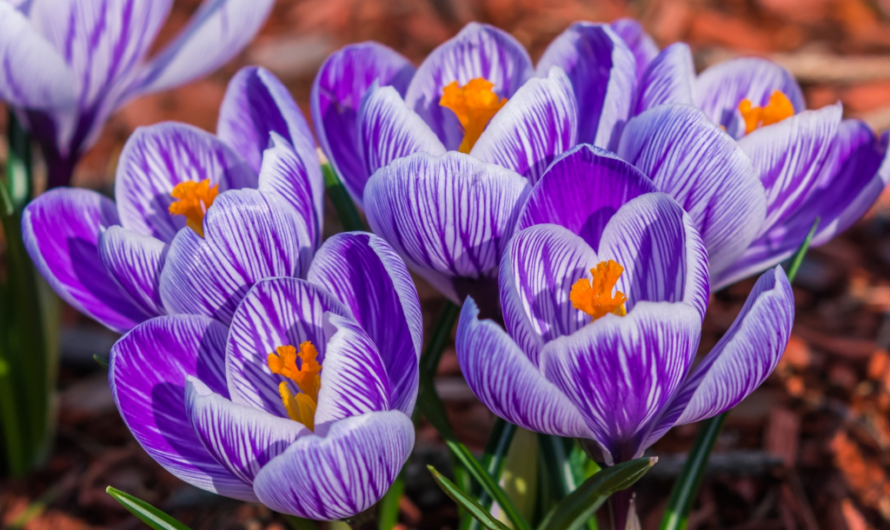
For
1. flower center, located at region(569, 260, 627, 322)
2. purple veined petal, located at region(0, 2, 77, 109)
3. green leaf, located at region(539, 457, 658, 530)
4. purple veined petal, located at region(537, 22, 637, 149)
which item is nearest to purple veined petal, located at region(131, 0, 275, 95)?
purple veined petal, located at region(0, 2, 77, 109)

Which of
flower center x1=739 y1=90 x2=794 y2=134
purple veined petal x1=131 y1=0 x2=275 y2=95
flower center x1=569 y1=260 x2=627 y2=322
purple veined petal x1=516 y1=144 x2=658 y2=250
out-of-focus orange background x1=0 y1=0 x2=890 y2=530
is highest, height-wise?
purple veined petal x1=131 y1=0 x2=275 y2=95

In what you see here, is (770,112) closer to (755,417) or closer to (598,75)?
(598,75)

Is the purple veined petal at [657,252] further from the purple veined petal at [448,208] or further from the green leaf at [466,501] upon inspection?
the green leaf at [466,501]

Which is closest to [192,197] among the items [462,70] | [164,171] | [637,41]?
[164,171]

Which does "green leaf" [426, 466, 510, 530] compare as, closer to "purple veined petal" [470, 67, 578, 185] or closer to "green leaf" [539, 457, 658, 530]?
"green leaf" [539, 457, 658, 530]

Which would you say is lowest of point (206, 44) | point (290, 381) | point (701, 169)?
point (290, 381)

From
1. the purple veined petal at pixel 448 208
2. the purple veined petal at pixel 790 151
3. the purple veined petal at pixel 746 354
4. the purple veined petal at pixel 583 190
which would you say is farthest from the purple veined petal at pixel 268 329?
the purple veined petal at pixel 790 151

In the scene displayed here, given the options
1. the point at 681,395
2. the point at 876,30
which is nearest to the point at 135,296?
the point at 681,395
